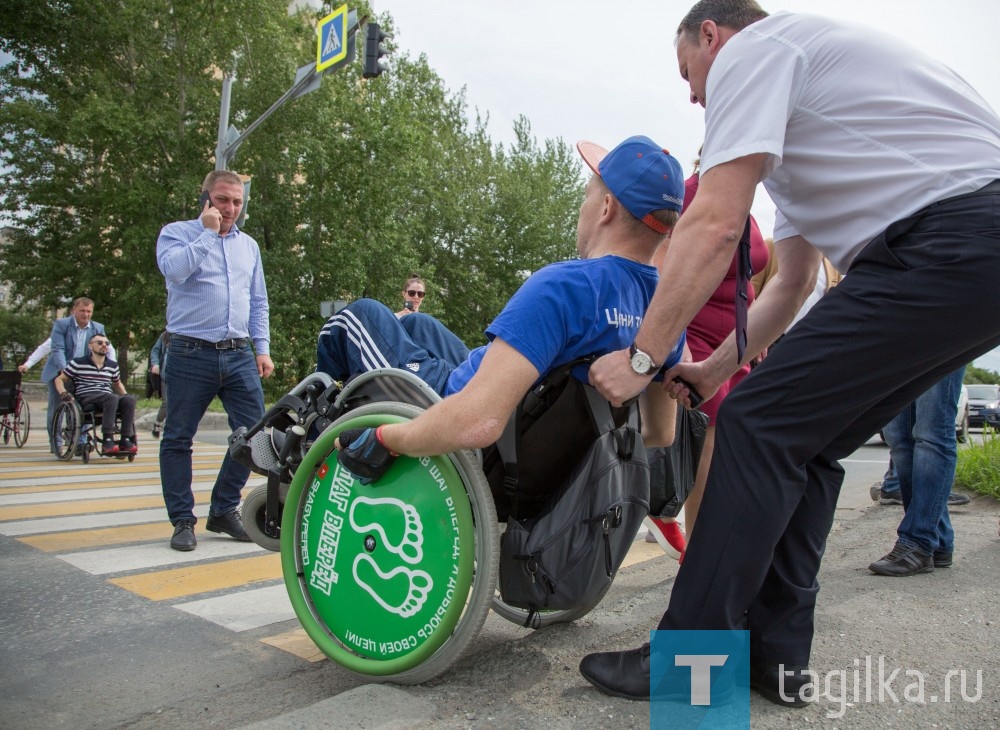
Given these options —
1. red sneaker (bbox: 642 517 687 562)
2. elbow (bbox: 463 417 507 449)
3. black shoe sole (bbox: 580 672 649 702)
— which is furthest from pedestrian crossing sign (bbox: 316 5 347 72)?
black shoe sole (bbox: 580 672 649 702)

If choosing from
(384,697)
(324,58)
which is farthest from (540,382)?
(324,58)

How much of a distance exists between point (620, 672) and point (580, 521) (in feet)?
1.37

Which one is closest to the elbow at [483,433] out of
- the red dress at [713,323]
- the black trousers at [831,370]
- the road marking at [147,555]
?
the black trousers at [831,370]

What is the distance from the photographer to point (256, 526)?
9.32 feet

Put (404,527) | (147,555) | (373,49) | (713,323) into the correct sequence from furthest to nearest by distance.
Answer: (373,49) → (147,555) → (713,323) → (404,527)

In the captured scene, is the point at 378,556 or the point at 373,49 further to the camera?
the point at 373,49

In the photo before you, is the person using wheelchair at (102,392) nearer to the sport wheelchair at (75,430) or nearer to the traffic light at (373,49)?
the sport wheelchair at (75,430)

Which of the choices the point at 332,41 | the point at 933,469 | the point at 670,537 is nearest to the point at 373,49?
the point at 332,41

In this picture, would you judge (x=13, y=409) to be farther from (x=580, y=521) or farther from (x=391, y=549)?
(x=580, y=521)

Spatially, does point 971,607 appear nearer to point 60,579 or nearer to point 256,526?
point 256,526

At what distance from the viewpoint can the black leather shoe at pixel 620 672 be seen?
2.03 metres

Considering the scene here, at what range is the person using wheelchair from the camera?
9055mm

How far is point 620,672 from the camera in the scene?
2068 millimetres

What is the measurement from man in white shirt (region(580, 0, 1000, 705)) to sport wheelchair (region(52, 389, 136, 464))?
329 inches
